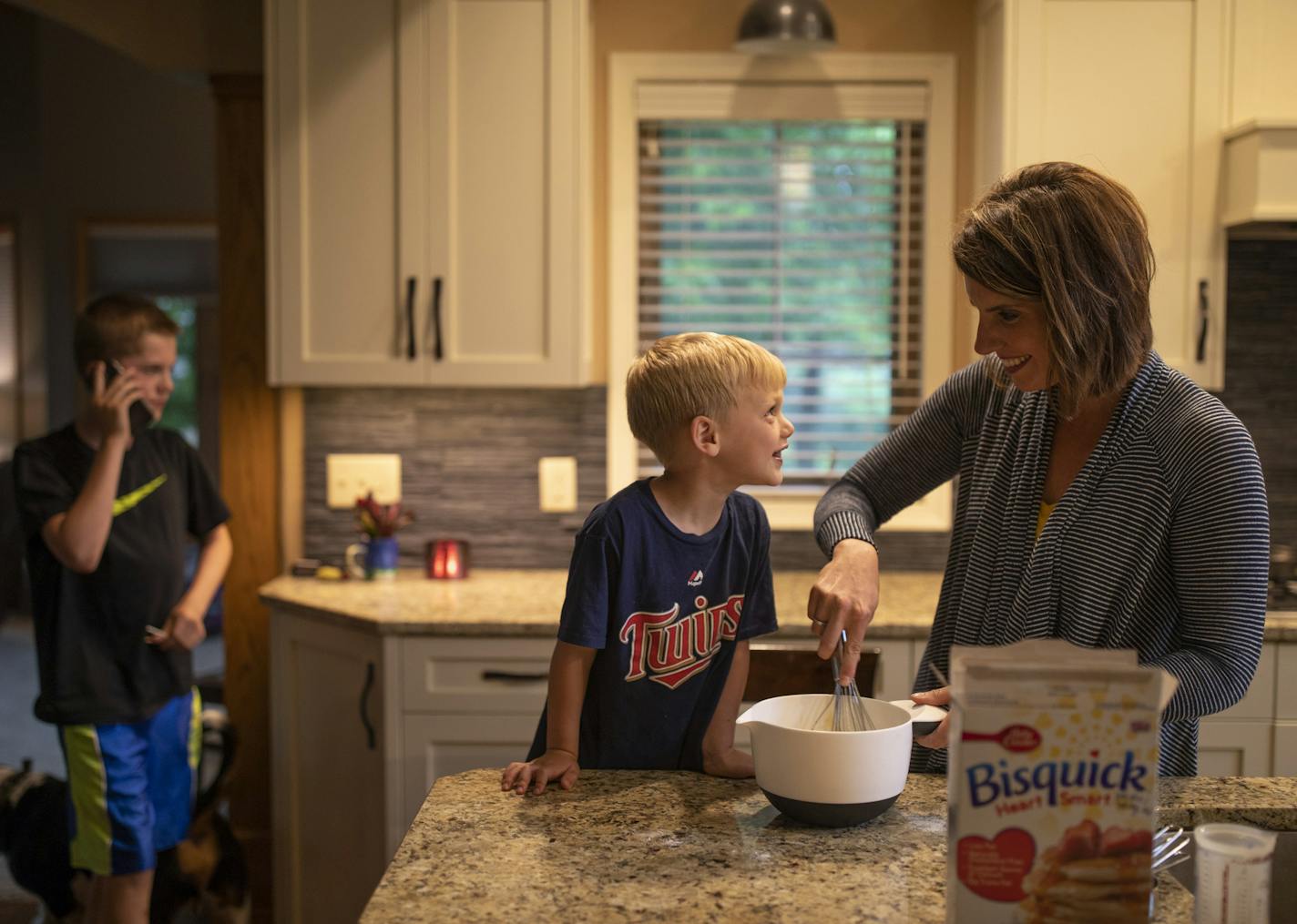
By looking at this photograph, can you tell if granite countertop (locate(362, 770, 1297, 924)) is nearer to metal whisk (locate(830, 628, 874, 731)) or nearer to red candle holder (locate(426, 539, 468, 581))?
metal whisk (locate(830, 628, 874, 731))

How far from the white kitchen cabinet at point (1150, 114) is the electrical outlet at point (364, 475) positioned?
1570 millimetres

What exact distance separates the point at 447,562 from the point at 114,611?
78 centimetres

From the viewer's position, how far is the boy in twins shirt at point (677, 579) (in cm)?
142

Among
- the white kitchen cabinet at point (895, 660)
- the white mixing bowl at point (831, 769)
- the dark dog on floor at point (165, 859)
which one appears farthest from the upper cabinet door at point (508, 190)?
the white mixing bowl at point (831, 769)

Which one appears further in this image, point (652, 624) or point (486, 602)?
point (486, 602)

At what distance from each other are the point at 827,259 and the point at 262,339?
1402 millimetres

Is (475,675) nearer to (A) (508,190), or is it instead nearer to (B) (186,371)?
(A) (508,190)

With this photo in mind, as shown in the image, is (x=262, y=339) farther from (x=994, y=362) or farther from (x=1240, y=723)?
(x=1240, y=723)

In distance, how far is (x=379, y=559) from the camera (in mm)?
2867

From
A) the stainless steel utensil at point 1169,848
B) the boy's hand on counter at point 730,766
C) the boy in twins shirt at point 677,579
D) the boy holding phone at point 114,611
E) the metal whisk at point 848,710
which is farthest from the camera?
the boy holding phone at point 114,611

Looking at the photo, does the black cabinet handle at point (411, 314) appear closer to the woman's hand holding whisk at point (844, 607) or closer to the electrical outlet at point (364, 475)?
the electrical outlet at point (364, 475)

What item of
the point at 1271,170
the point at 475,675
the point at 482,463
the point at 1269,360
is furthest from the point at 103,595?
the point at 1269,360

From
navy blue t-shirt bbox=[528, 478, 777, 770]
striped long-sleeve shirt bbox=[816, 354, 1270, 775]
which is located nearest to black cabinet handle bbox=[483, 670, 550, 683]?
navy blue t-shirt bbox=[528, 478, 777, 770]

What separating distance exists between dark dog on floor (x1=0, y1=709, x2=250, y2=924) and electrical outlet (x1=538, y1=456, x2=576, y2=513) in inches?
35.6
